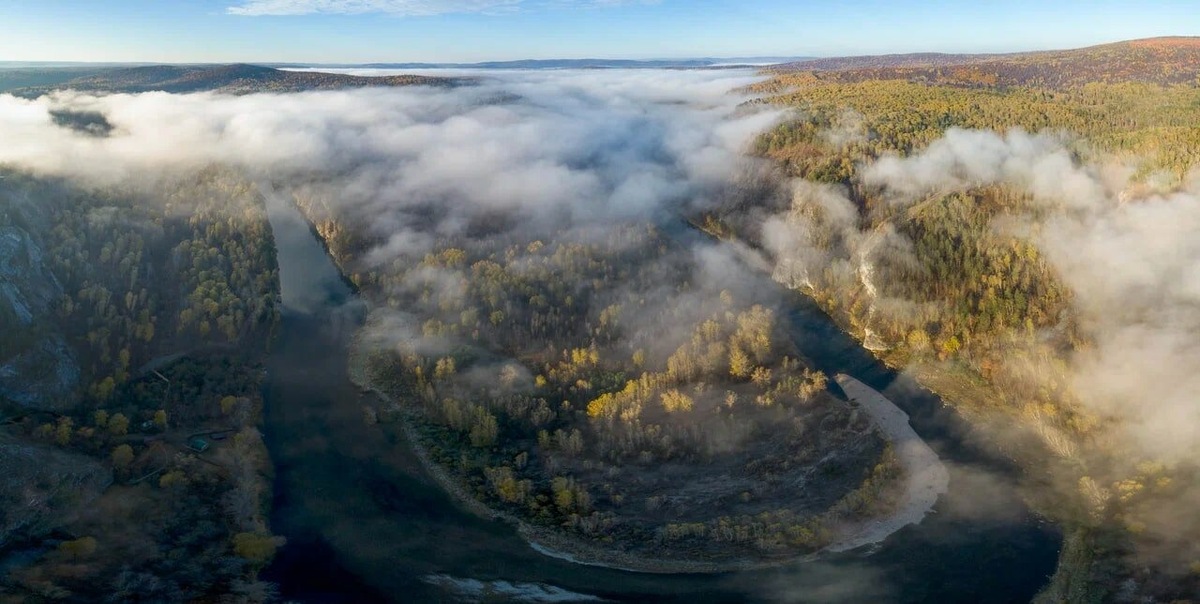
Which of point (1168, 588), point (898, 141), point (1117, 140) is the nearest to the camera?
point (1168, 588)

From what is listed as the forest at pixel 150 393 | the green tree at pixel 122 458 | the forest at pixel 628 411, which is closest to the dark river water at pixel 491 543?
the forest at pixel 628 411

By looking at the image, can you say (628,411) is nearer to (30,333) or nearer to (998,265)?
(998,265)

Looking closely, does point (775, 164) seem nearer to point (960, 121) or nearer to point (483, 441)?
point (960, 121)

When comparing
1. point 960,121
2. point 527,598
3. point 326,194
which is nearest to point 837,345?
point 527,598

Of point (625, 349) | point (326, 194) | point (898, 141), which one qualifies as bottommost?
point (625, 349)

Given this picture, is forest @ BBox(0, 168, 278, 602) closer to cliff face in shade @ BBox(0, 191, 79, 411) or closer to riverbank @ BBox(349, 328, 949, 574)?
cliff face in shade @ BBox(0, 191, 79, 411)

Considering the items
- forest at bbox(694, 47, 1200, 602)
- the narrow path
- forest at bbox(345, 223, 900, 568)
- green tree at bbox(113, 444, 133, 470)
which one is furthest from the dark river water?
green tree at bbox(113, 444, 133, 470)

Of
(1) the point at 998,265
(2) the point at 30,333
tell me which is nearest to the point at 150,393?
(2) the point at 30,333
